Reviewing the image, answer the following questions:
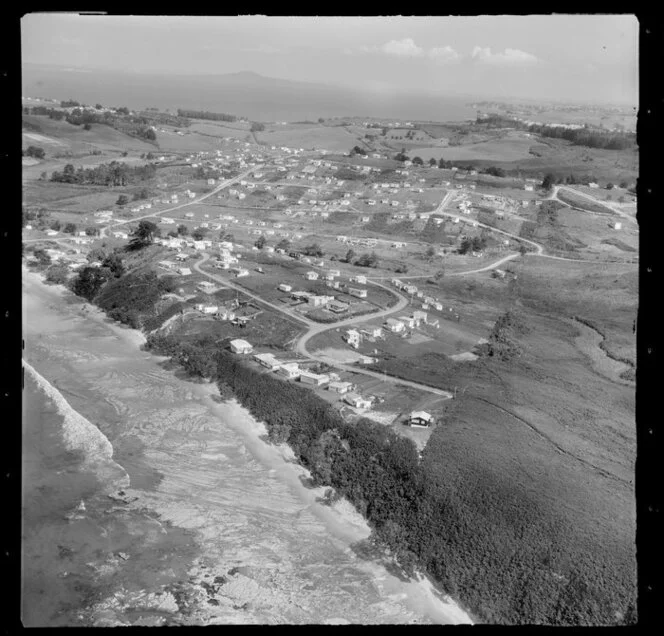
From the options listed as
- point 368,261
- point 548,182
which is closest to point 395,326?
point 368,261

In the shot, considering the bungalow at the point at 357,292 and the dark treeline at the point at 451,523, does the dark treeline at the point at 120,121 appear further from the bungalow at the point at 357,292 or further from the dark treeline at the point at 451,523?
the dark treeline at the point at 451,523

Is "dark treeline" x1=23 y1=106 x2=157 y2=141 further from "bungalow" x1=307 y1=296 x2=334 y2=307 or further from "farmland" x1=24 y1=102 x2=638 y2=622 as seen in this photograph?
"bungalow" x1=307 y1=296 x2=334 y2=307

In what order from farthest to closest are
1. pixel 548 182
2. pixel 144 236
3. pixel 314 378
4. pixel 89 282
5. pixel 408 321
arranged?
1. pixel 548 182
2. pixel 144 236
3. pixel 89 282
4. pixel 408 321
5. pixel 314 378

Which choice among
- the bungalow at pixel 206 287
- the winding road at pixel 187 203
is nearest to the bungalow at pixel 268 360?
the bungalow at pixel 206 287

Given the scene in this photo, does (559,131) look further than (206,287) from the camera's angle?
Yes

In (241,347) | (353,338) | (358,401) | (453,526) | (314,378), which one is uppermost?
(353,338)

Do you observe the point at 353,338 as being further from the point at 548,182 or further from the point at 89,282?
the point at 548,182

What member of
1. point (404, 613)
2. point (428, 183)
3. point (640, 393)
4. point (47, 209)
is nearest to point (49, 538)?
point (404, 613)
